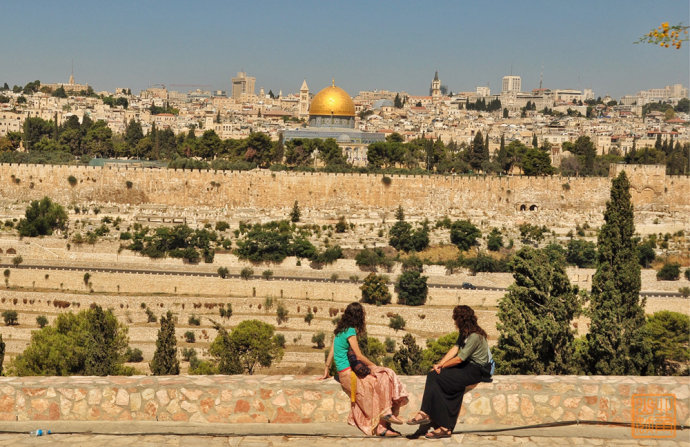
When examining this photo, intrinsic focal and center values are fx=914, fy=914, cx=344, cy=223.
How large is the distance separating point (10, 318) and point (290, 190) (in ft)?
60.2

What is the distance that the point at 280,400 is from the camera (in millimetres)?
5996

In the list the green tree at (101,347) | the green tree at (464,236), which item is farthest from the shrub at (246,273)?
the green tree at (464,236)

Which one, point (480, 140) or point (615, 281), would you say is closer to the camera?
point (615, 281)

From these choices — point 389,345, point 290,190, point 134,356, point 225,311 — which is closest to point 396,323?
point 389,345

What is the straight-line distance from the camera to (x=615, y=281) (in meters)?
12.0

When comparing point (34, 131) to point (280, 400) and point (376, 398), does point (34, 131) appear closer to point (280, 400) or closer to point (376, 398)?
point (280, 400)

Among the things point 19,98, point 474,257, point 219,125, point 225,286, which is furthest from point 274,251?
point 19,98

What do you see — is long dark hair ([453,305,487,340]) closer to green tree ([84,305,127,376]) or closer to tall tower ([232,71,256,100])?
green tree ([84,305,127,376])

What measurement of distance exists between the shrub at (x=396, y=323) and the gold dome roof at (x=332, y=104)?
35.9 metres

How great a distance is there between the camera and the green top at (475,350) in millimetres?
5895

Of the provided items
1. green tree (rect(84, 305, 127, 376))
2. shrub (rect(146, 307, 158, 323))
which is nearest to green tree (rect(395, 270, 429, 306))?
shrub (rect(146, 307, 158, 323))

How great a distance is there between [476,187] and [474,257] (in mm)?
12319

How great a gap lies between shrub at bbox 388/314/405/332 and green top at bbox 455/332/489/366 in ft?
57.1

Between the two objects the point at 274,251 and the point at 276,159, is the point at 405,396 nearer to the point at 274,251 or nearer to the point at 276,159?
the point at 274,251
